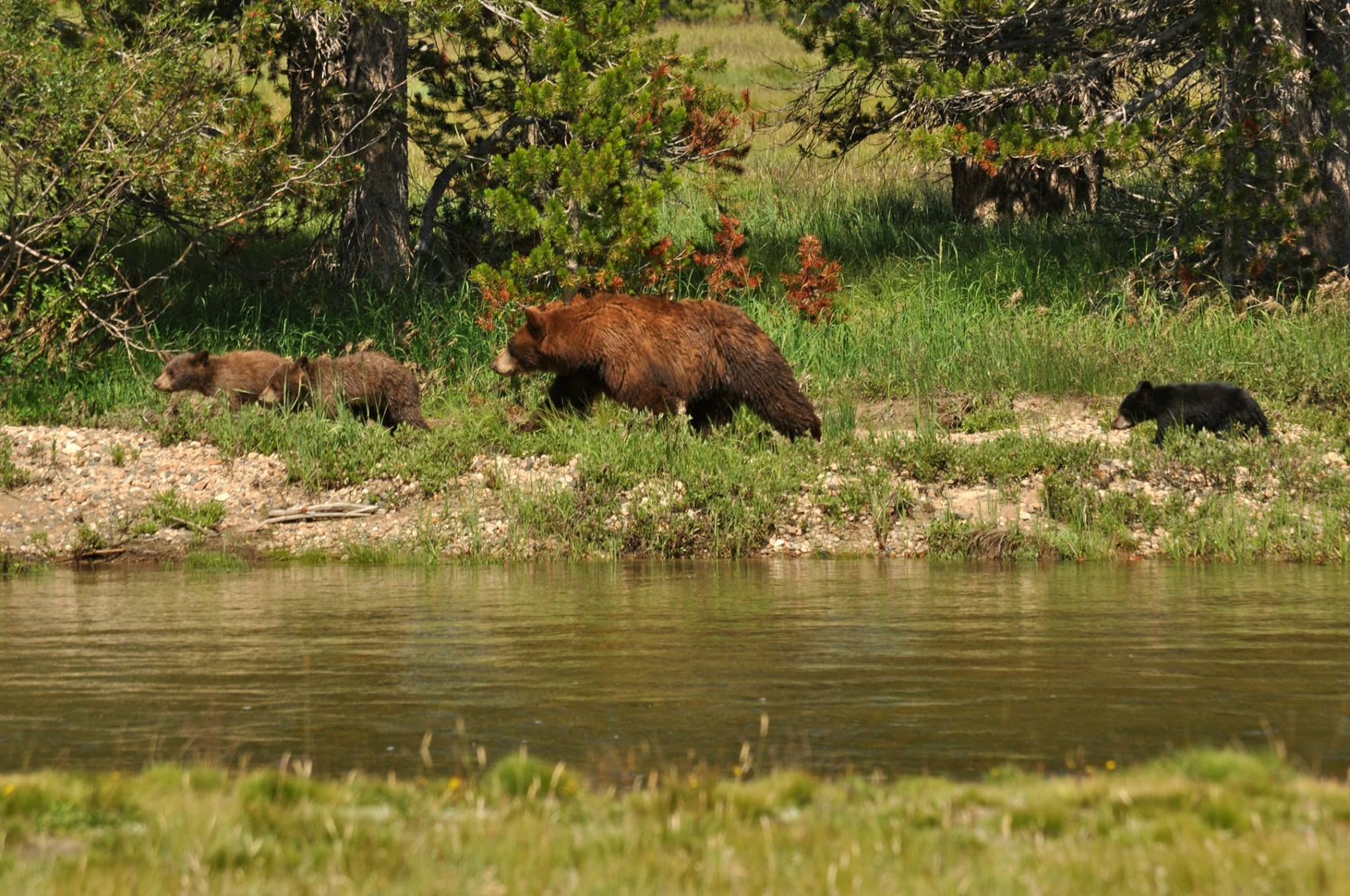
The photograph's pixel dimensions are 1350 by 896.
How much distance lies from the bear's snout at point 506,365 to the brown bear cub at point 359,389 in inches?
32.8

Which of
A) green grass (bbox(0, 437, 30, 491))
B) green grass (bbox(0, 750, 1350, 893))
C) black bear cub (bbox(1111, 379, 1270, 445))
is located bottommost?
green grass (bbox(0, 750, 1350, 893))

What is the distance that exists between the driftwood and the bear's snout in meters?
2.25

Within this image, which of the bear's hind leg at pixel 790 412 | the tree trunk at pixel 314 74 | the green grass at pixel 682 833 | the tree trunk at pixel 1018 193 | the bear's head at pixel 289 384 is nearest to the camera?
the green grass at pixel 682 833

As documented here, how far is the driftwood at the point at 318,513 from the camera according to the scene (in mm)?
14062

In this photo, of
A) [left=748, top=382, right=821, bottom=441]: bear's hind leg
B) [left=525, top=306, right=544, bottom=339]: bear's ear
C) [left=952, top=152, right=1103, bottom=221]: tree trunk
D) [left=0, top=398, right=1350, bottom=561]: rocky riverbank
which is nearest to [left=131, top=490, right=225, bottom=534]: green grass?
[left=0, top=398, right=1350, bottom=561]: rocky riverbank

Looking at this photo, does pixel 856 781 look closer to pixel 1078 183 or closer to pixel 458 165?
pixel 458 165

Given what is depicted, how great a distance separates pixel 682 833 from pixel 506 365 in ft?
37.9

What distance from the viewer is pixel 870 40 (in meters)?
19.3

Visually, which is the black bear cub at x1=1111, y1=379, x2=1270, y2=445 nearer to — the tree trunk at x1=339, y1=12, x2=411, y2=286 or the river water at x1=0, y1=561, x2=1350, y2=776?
the river water at x1=0, y1=561, x2=1350, y2=776

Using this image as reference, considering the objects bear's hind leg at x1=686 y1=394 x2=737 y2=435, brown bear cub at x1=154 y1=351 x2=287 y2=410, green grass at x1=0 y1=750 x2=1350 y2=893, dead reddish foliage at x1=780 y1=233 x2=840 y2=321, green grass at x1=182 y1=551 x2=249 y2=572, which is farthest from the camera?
dead reddish foliage at x1=780 y1=233 x2=840 y2=321

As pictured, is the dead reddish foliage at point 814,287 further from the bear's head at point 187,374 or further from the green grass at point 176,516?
the green grass at point 176,516

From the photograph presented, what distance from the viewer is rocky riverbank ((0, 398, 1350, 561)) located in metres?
13.4

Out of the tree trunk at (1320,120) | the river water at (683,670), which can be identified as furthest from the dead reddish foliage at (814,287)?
the river water at (683,670)

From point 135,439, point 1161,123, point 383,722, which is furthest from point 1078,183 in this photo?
point 383,722
